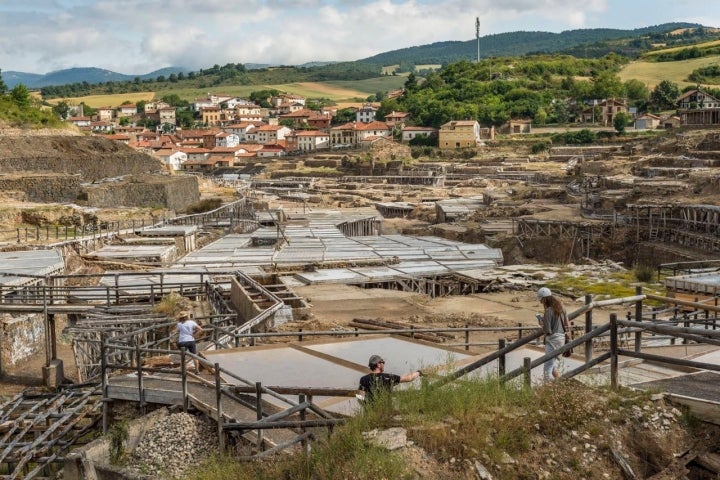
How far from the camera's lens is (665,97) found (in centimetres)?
10156

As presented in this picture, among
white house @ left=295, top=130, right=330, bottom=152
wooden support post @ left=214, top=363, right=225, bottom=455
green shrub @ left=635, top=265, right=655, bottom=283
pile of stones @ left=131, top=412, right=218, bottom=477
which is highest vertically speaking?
white house @ left=295, top=130, right=330, bottom=152

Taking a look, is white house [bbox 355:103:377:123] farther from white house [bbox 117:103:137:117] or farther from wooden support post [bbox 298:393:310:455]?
wooden support post [bbox 298:393:310:455]

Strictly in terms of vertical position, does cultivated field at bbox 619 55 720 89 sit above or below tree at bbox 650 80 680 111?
above

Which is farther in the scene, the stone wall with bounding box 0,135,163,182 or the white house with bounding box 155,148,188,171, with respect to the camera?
the white house with bounding box 155,148,188,171

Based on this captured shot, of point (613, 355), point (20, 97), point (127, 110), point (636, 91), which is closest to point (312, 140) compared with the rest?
point (636, 91)

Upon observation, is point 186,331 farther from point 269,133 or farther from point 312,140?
point 269,133

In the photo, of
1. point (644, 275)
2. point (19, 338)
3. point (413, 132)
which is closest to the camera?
point (19, 338)

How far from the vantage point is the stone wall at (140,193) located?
42.0 meters

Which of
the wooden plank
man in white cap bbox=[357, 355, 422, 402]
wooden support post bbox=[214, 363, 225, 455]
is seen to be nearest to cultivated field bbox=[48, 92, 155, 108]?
wooden support post bbox=[214, 363, 225, 455]

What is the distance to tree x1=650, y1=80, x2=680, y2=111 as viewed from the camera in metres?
101

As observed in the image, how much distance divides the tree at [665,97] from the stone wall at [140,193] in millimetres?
75004

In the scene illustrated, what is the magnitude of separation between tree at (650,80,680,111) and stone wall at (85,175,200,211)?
246ft

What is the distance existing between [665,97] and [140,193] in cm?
7942

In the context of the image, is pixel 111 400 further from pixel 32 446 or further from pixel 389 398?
pixel 389 398
